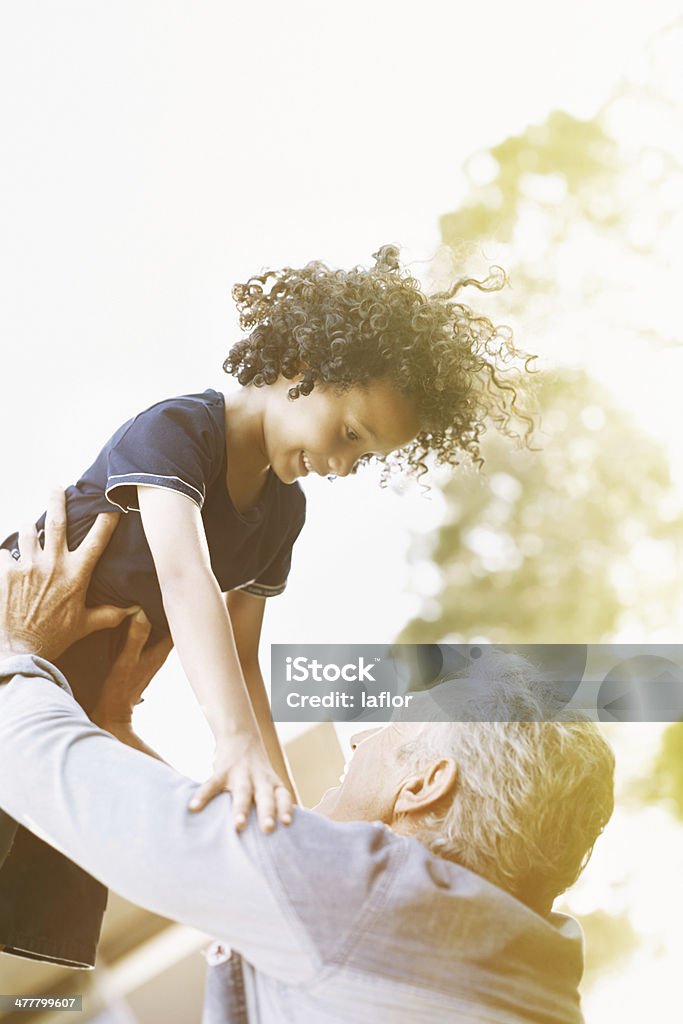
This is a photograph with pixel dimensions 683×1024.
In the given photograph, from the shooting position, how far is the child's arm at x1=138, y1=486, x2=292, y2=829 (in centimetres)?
108

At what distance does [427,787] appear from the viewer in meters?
1.07

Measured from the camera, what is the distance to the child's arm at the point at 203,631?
3.54 ft

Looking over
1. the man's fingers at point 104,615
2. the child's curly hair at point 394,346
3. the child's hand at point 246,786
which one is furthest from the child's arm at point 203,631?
the child's curly hair at point 394,346

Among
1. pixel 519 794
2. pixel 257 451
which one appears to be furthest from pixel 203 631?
pixel 519 794

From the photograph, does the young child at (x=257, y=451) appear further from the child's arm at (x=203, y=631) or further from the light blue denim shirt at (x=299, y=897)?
the light blue denim shirt at (x=299, y=897)

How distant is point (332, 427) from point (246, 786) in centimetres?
47

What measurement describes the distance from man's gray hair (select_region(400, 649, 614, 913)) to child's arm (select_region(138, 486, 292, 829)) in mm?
196

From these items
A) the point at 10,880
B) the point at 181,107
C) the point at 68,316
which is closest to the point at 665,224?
the point at 181,107

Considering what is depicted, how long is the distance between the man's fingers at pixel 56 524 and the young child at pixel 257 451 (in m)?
0.01

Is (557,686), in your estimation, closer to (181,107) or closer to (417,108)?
(417,108)

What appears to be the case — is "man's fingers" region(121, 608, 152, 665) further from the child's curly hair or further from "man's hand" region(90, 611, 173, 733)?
the child's curly hair

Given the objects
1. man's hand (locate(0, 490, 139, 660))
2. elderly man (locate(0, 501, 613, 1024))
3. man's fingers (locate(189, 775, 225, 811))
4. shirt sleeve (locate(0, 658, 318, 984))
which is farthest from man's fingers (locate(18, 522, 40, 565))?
man's fingers (locate(189, 775, 225, 811))

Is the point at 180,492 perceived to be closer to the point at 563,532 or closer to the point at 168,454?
the point at 168,454

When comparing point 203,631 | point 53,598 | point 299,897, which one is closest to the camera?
point 299,897
